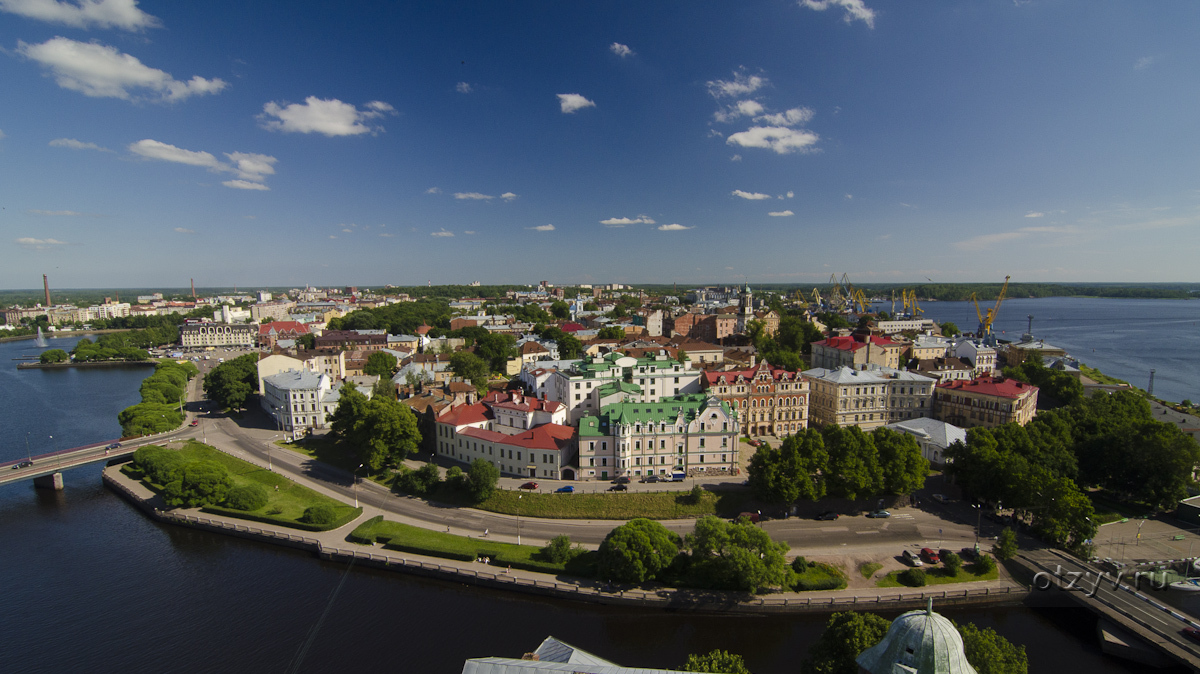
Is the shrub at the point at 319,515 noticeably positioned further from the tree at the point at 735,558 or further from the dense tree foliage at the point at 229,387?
the dense tree foliage at the point at 229,387

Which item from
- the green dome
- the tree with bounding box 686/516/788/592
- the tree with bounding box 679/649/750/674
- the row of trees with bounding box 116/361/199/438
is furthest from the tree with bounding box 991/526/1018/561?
the row of trees with bounding box 116/361/199/438

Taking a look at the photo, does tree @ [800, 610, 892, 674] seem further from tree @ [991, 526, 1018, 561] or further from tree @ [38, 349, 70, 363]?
tree @ [38, 349, 70, 363]

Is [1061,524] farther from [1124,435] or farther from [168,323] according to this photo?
[168,323]

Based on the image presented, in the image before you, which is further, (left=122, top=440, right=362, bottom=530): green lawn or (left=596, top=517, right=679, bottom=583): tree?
(left=122, top=440, right=362, bottom=530): green lawn

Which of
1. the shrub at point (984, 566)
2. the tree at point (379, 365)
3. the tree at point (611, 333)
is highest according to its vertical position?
the tree at point (611, 333)

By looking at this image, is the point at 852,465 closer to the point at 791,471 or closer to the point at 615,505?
the point at 791,471

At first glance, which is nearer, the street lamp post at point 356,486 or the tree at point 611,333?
the street lamp post at point 356,486

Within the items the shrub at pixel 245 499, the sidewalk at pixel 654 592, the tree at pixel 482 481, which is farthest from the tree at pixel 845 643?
the shrub at pixel 245 499

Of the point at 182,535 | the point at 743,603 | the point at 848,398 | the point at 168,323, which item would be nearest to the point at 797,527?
the point at 743,603
